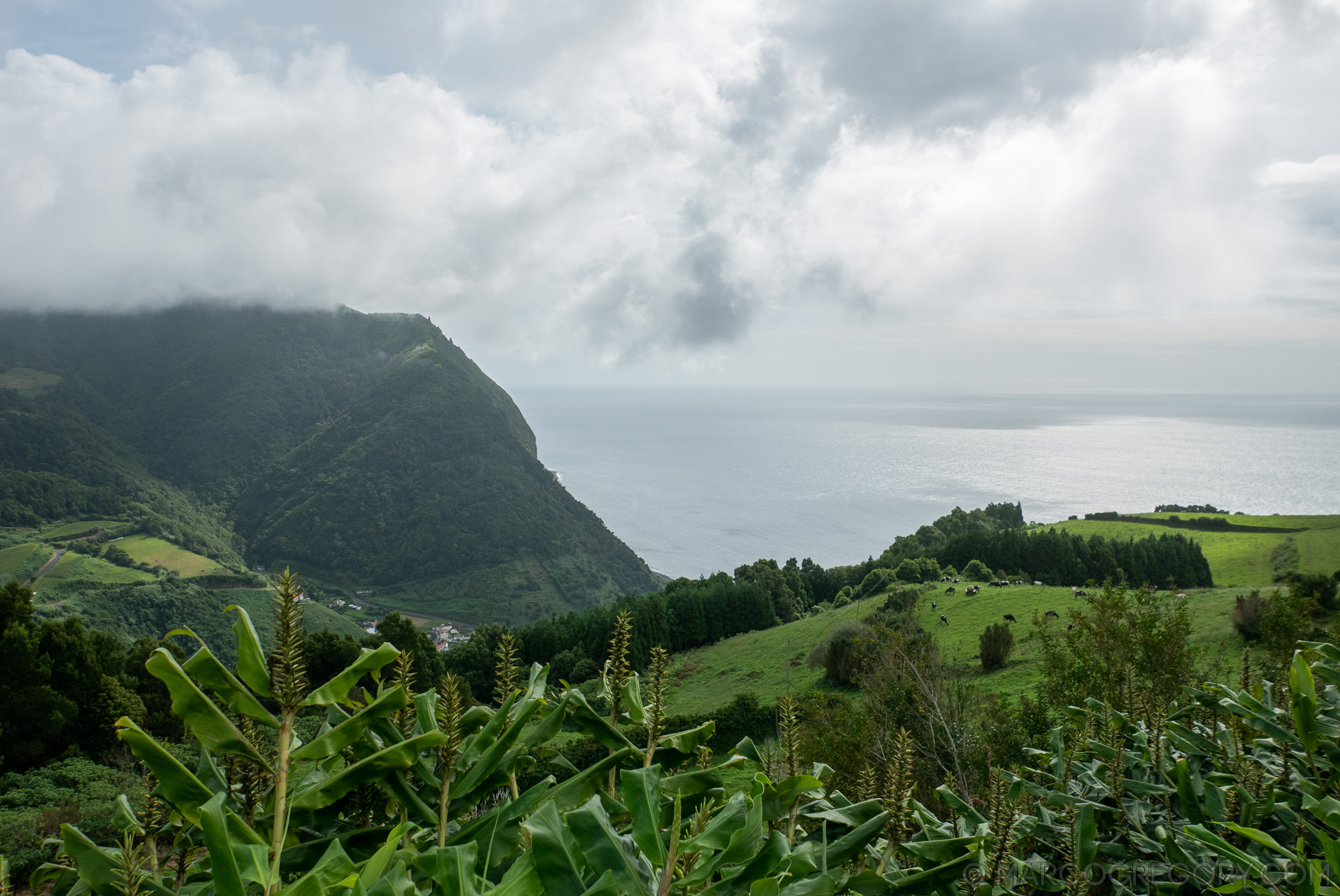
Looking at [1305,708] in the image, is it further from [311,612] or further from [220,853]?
[311,612]

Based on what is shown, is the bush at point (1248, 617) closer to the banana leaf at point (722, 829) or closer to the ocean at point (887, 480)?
the banana leaf at point (722, 829)

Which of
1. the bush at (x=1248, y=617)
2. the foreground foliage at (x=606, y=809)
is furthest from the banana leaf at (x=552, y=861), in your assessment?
the bush at (x=1248, y=617)

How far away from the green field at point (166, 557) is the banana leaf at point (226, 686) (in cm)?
8496

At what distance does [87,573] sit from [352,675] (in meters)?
86.1

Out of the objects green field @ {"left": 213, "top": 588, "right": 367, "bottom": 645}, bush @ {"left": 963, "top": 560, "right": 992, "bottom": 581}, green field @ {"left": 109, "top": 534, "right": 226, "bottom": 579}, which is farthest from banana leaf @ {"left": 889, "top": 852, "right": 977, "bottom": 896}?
green field @ {"left": 109, "top": 534, "right": 226, "bottom": 579}

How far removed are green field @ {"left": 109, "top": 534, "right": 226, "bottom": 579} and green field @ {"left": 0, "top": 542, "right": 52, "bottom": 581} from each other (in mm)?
6501

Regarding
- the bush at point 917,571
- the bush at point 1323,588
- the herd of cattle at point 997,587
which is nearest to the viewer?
the bush at point 1323,588

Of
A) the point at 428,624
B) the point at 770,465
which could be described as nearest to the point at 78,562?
the point at 428,624

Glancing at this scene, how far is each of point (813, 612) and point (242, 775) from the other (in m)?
52.0

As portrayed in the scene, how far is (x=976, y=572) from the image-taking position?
149 ft

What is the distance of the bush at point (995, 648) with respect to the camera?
23828 millimetres

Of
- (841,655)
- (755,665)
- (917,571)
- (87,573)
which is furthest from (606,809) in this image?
(87,573)

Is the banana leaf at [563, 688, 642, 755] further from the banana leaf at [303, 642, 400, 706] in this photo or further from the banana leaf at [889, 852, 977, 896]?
the banana leaf at [889, 852, 977, 896]

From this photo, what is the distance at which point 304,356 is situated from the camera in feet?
500
